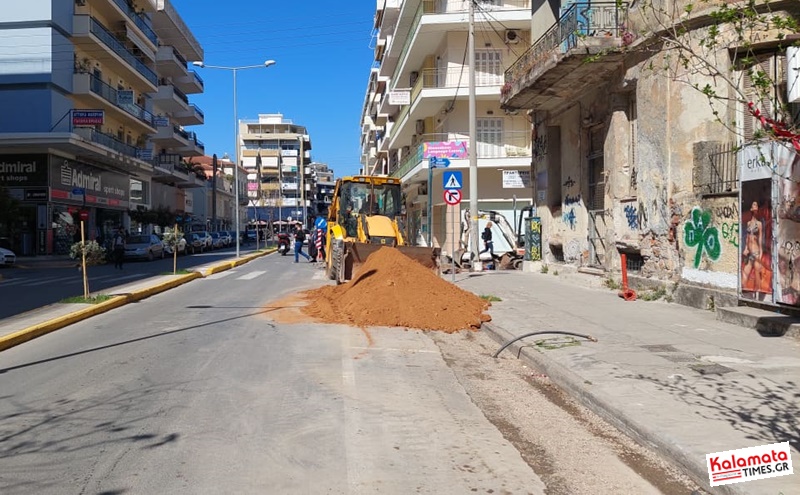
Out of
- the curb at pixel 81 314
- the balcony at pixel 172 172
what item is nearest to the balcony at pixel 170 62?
the balcony at pixel 172 172

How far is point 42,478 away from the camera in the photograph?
4395 millimetres

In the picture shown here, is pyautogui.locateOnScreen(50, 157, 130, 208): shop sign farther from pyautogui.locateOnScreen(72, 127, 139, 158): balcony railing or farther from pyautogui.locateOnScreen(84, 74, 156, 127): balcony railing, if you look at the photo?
pyautogui.locateOnScreen(84, 74, 156, 127): balcony railing

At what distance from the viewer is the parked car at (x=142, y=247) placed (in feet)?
115

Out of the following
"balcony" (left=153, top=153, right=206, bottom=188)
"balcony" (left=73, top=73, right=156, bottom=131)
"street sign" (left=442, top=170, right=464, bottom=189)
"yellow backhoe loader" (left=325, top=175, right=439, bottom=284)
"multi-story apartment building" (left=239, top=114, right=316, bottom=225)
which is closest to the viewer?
"street sign" (left=442, top=170, right=464, bottom=189)

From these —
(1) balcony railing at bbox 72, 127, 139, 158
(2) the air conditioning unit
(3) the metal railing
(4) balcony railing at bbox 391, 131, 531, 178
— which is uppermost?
(2) the air conditioning unit

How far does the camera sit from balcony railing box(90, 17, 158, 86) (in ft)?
123

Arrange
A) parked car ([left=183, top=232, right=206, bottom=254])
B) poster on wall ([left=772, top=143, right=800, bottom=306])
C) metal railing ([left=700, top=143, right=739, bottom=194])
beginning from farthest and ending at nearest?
parked car ([left=183, top=232, right=206, bottom=254])
metal railing ([left=700, top=143, right=739, bottom=194])
poster on wall ([left=772, top=143, right=800, bottom=306])

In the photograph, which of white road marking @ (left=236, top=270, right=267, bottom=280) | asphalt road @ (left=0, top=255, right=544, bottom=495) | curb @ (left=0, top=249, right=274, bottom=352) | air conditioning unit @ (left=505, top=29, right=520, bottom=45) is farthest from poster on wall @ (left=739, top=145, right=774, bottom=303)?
air conditioning unit @ (left=505, top=29, right=520, bottom=45)

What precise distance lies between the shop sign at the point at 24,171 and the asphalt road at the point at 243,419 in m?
28.3

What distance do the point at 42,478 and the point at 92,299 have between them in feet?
34.7

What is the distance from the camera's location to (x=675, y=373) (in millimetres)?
7082

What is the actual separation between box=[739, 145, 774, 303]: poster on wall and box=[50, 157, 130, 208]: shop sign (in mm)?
34403

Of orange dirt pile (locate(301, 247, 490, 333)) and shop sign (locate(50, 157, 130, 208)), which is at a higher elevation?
shop sign (locate(50, 157, 130, 208))

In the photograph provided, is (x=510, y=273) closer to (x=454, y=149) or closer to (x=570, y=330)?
(x=454, y=149)
